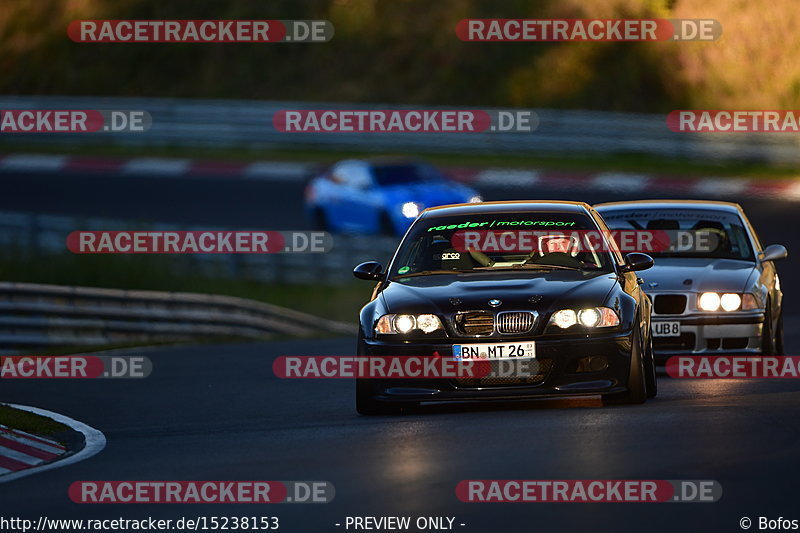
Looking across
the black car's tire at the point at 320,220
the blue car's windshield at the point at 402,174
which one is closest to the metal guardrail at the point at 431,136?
the blue car's windshield at the point at 402,174

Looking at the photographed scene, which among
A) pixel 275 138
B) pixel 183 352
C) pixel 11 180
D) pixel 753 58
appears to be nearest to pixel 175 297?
pixel 183 352

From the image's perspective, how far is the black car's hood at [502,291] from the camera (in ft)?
37.2

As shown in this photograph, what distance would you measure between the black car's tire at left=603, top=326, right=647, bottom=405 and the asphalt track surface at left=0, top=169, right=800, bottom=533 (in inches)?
6.4

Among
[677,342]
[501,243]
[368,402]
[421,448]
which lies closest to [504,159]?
[677,342]

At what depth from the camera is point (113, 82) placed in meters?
52.8

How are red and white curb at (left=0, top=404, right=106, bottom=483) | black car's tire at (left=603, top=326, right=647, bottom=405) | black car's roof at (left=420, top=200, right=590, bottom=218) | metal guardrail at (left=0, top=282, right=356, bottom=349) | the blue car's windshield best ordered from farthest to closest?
the blue car's windshield < metal guardrail at (left=0, top=282, right=356, bottom=349) < black car's roof at (left=420, top=200, right=590, bottom=218) < black car's tire at (left=603, top=326, right=647, bottom=405) < red and white curb at (left=0, top=404, right=106, bottom=483)

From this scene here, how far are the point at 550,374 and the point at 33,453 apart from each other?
326 centimetres

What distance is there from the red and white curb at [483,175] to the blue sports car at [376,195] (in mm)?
4802

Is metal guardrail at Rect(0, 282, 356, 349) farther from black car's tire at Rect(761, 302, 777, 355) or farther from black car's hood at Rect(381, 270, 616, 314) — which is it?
black car's hood at Rect(381, 270, 616, 314)

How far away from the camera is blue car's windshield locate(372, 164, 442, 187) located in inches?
1196

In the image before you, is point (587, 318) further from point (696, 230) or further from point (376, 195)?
point (376, 195)

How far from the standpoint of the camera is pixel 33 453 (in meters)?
10.7

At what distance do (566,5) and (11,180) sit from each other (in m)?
16.8

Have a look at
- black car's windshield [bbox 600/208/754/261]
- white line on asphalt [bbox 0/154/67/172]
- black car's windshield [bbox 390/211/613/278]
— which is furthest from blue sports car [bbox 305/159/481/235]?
black car's windshield [bbox 390/211/613/278]
